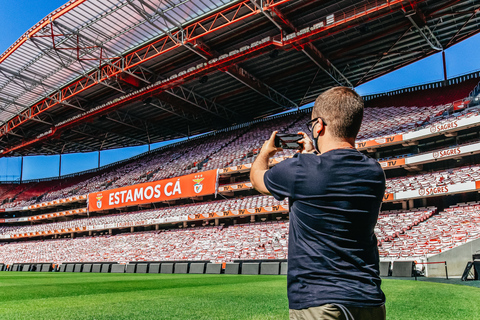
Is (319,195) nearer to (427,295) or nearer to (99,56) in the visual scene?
(427,295)

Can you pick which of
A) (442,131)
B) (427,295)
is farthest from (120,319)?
(442,131)

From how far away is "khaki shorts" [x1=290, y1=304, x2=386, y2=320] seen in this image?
6.28ft

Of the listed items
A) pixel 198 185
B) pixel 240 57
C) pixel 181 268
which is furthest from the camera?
pixel 198 185

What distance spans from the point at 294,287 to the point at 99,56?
98.2 feet

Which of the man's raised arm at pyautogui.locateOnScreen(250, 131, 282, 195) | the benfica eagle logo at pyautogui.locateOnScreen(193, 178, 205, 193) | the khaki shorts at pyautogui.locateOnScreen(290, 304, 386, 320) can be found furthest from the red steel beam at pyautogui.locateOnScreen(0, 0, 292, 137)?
the khaki shorts at pyautogui.locateOnScreen(290, 304, 386, 320)

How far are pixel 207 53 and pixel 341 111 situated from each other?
1009 inches

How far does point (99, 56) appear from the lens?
93.9 feet

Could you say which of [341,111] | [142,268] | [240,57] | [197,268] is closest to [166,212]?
[142,268]

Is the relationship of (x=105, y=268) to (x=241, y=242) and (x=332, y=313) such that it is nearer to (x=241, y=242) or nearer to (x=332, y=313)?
(x=241, y=242)

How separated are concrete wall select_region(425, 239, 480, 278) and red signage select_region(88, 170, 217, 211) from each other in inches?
728

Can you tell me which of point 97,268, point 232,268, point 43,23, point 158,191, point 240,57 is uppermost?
point 43,23

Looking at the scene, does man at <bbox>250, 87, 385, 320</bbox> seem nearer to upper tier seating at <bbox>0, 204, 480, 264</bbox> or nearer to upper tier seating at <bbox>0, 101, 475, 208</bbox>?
upper tier seating at <bbox>0, 204, 480, 264</bbox>

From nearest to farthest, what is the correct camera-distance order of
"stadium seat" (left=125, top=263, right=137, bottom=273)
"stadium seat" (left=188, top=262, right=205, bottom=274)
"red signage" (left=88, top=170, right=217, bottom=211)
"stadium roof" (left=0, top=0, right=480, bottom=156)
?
"stadium seat" (left=188, top=262, right=205, bottom=274) → "stadium roof" (left=0, top=0, right=480, bottom=156) → "stadium seat" (left=125, top=263, right=137, bottom=273) → "red signage" (left=88, top=170, right=217, bottom=211)

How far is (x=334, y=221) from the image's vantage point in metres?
2.05
